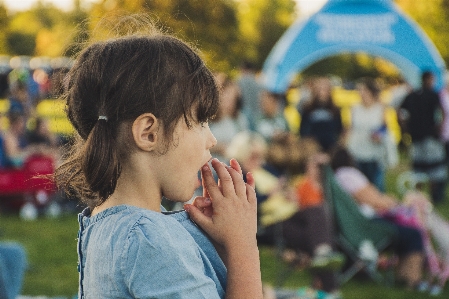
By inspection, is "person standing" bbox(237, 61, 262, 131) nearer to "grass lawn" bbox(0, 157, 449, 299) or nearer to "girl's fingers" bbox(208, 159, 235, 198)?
"grass lawn" bbox(0, 157, 449, 299)

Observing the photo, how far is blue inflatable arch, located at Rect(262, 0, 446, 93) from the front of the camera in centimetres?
1184

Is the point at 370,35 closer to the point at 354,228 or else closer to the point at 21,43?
the point at 354,228

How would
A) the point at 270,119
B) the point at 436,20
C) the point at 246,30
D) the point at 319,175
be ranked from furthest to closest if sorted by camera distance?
the point at 246,30
the point at 436,20
the point at 270,119
the point at 319,175

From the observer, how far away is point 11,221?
8320 millimetres

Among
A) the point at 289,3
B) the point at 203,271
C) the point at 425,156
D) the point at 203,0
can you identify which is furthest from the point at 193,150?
the point at 289,3

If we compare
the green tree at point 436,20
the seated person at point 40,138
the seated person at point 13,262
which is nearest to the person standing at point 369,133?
the seated person at point 40,138

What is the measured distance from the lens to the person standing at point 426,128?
9.51 meters

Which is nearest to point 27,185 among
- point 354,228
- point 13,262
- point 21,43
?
point 354,228

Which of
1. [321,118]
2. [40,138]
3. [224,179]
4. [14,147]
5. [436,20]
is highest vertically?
[224,179]

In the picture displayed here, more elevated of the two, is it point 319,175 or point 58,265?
point 319,175

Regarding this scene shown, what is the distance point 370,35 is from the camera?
11.9m

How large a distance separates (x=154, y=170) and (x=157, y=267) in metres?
0.22

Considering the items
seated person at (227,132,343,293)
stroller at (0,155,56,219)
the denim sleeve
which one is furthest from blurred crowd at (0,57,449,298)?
the denim sleeve

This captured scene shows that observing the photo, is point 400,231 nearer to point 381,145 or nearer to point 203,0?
point 381,145
